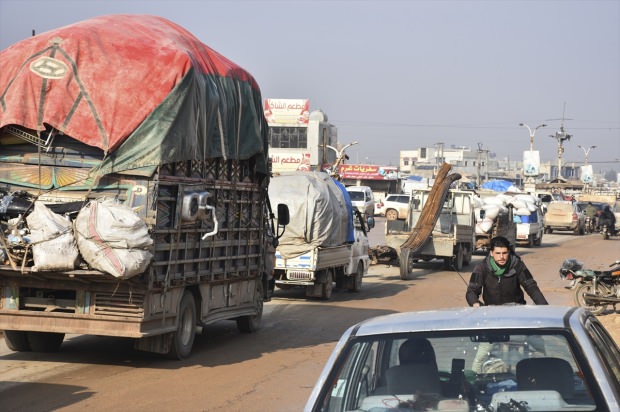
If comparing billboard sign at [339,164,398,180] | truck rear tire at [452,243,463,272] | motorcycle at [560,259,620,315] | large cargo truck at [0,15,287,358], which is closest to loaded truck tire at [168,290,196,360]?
large cargo truck at [0,15,287,358]

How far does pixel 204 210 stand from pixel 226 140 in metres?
1.40

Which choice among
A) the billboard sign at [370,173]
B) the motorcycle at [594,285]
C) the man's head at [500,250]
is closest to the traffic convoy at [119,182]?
the man's head at [500,250]

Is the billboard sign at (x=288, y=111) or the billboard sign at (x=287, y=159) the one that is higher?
the billboard sign at (x=288, y=111)

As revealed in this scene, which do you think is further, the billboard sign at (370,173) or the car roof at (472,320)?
the billboard sign at (370,173)

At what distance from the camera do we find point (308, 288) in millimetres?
20531

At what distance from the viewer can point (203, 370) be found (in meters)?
11.7

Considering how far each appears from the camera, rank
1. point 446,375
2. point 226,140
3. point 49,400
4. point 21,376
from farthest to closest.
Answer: point 226,140 → point 21,376 → point 49,400 → point 446,375

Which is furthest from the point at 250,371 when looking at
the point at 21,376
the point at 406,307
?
the point at 406,307

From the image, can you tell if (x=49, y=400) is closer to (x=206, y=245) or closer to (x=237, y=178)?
(x=206, y=245)

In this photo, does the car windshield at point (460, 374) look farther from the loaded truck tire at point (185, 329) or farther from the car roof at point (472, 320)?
the loaded truck tire at point (185, 329)

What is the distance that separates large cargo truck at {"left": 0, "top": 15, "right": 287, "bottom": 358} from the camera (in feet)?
35.4

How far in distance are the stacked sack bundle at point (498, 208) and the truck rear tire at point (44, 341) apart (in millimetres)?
21504

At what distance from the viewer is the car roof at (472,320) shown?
477cm

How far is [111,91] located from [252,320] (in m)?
5.07
